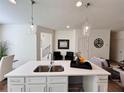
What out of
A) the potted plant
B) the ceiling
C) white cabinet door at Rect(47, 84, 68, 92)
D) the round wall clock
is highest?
the ceiling

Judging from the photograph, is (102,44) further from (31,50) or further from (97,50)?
(31,50)

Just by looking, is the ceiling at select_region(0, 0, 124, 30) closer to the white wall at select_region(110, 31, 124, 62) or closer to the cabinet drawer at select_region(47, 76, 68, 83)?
the cabinet drawer at select_region(47, 76, 68, 83)

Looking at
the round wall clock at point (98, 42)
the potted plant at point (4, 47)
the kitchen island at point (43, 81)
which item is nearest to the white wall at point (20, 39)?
the potted plant at point (4, 47)

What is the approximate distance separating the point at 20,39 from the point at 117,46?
22.7 feet

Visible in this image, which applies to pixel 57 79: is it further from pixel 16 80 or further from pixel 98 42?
pixel 98 42

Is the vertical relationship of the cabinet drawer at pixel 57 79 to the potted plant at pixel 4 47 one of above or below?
below

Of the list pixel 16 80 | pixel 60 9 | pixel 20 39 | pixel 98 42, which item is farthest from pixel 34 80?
pixel 98 42

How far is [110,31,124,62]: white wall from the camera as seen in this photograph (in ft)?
27.5

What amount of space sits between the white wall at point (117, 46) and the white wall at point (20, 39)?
605cm

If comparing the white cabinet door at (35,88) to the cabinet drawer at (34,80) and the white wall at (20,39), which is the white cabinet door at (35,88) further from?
A: the white wall at (20,39)

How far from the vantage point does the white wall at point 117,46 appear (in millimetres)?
Result: 8383

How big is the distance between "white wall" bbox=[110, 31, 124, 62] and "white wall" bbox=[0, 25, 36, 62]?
6049mm

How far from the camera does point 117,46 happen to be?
901cm

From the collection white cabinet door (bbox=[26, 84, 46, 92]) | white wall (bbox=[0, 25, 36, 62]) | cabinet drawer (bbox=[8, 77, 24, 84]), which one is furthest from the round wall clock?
cabinet drawer (bbox=[8, 77, 24, 84])
